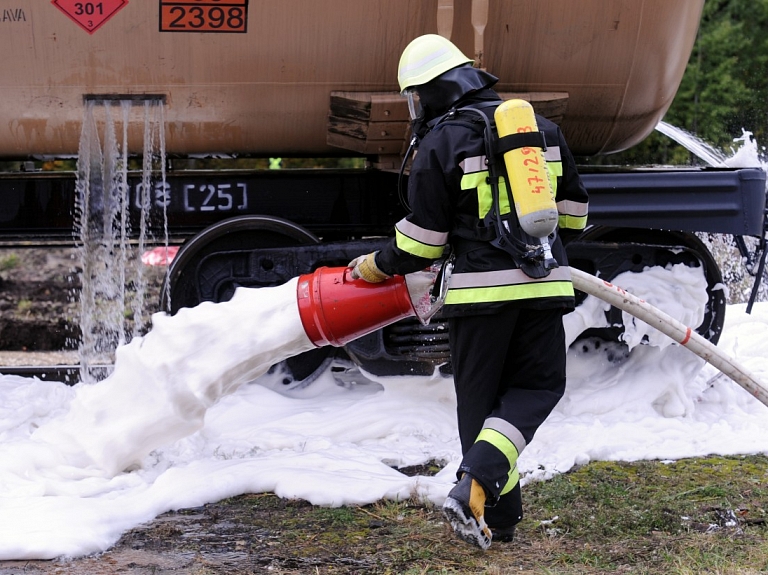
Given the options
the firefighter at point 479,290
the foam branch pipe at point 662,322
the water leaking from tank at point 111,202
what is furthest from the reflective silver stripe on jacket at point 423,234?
the water leaking from tank at point 111,202

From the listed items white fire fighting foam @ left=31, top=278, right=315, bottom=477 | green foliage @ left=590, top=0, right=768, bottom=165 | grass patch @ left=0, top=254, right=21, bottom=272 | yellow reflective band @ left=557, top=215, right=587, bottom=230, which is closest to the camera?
yellow reflective band @ left=557, top=215, right=587, bottom=230

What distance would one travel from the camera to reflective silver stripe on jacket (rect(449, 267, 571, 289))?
118 inches

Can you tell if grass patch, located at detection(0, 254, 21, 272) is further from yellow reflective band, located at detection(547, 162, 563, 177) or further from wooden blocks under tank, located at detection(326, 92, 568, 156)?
yellow reflective band, located at detection(547, 162, 563, 177)

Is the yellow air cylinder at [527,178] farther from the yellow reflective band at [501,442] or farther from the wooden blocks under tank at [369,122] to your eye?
the wooden blocks under tank at [369,122]

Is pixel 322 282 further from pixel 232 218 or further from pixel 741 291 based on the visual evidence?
pixel 741 291

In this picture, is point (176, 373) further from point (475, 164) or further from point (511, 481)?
point (475, 164)

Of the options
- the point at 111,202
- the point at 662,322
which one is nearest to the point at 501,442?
the point at 662,322

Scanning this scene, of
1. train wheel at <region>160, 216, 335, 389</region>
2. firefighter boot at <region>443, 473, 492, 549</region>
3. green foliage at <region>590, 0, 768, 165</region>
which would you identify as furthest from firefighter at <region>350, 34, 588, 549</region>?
green foliage at <region>590, 0, 768, 165</region>

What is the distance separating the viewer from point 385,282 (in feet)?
11.6

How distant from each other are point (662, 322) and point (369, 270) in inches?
53.5

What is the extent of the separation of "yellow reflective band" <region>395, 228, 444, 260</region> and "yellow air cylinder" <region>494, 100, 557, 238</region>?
0.33m

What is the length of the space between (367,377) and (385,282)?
56.8 inches

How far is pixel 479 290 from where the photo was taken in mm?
3027

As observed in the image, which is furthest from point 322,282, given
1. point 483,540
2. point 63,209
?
point 63,209
